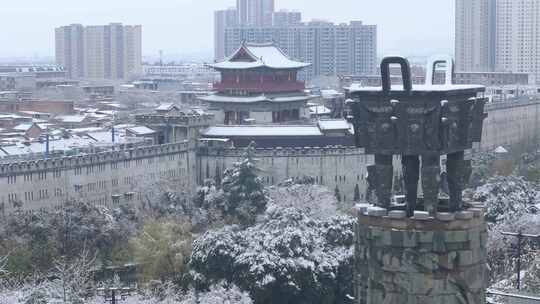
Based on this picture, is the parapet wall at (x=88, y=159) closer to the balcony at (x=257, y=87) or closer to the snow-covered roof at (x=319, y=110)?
the balcony at (x=257, y=87)

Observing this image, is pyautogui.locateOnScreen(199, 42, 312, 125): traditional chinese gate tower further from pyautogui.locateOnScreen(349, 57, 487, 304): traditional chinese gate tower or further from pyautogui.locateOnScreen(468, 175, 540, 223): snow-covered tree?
pyautogui.locateOnScreen(349, 57, 487, 304): traditional chinese gate tower

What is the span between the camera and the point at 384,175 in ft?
40.9

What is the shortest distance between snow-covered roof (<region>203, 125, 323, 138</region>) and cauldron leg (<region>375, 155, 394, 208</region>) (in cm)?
5156

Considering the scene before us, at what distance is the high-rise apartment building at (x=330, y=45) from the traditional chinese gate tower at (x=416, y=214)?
153 meters

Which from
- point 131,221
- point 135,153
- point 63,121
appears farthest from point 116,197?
point 63,121

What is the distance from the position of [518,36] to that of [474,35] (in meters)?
6.34

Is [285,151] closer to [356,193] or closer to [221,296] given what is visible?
[356,193]

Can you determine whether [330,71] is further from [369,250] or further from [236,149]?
[369,250]

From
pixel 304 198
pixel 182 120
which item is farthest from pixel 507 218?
pixel 182 120

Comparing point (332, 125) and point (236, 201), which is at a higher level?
point (332, 125)

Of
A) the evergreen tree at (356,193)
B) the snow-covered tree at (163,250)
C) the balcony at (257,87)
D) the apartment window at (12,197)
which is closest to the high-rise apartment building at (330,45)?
the balcony at (257,87)

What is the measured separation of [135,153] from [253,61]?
51.0 ft

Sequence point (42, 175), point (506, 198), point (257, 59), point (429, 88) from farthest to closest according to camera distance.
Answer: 1. point (257, 59)
2. point (42, 175)
3. point (506, 198)
4. point (429, 88)

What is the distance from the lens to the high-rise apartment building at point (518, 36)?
512ft
